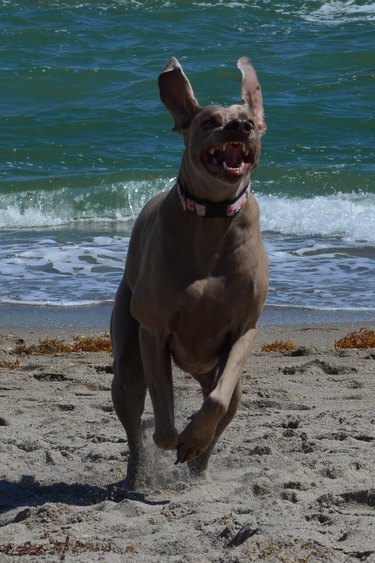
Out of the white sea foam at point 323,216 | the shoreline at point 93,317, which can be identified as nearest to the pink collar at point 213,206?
the shoreline at point 93,317

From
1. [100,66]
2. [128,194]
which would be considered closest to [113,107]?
[100,66]

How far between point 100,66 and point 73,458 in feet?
56.5

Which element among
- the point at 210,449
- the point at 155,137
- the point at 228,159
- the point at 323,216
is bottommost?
the point at 323,216

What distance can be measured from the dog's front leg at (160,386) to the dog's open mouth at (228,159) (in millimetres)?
769

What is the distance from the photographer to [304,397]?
7113 millimetres

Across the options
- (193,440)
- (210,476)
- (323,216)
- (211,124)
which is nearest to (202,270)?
(211,124)

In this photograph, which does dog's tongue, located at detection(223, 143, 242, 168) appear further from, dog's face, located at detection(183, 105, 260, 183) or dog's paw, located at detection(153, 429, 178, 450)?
dog's paw, located at detection(153, 429, 178, 450)

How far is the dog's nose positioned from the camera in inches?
191

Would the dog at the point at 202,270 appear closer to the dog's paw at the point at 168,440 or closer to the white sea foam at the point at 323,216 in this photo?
the dog's paw at the point at 168,440

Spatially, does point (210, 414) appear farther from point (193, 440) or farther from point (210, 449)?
point (210, 449)

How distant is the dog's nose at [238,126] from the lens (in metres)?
4.84

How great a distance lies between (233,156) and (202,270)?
505 millimetres

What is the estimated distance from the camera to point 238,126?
15.9 feet

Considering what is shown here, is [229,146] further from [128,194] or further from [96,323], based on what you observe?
[128,194]
